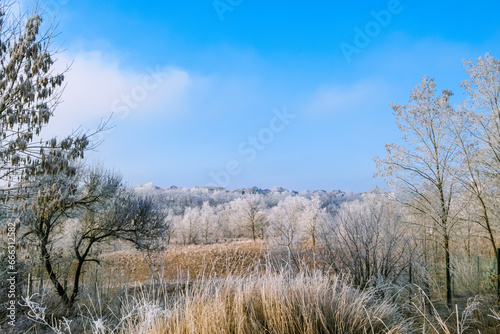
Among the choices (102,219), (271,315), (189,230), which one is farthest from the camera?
(189,230)

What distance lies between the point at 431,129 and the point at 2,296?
15088 mm

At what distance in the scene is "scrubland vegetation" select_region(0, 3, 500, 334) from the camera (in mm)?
3785

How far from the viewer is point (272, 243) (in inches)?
354

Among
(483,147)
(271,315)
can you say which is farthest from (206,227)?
(271,315)

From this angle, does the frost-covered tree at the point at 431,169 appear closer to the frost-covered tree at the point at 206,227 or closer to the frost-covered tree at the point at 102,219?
the frost-covered tree at the point at 102,219

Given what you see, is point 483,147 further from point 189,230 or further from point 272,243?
point 189,230

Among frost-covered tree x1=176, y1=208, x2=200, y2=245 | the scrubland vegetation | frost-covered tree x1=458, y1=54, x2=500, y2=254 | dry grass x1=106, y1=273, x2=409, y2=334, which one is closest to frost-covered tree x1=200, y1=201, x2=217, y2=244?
frost-covered tree x1=176, y1=208, x2=200, y2=245

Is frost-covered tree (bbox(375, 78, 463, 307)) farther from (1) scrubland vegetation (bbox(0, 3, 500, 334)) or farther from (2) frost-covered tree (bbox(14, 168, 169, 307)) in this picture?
(2) frost-covered tree (bbox(14, 168, 169, 307))

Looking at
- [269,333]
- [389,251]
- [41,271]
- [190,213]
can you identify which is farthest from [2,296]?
[190,213]

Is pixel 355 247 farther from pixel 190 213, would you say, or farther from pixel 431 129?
pixel 190 213

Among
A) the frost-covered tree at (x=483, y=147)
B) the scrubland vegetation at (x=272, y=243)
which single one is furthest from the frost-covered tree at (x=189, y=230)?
the frost-covered tree at (x=483, y=147)

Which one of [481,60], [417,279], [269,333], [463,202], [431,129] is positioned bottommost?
[417,279]

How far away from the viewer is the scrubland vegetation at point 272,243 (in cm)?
379

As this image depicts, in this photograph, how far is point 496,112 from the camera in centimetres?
1273
